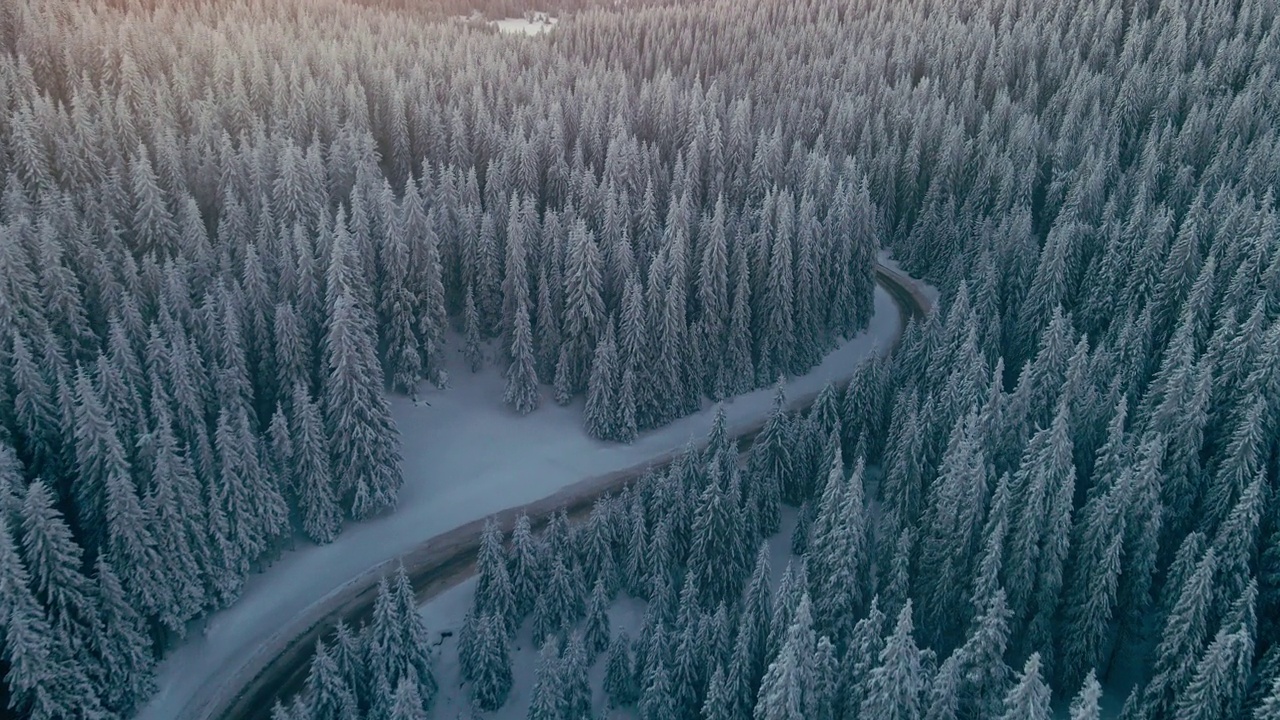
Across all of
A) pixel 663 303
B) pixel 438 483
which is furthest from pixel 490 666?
pixel 663 303

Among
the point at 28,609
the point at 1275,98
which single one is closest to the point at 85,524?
the point at 28,609

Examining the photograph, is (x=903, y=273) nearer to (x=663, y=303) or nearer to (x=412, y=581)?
(x=663, y=303)

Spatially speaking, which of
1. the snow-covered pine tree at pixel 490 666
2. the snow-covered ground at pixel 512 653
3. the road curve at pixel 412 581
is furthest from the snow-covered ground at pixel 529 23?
the snow-covered pine tree at pixel 490 666

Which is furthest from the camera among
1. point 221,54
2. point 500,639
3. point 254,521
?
point 221,54

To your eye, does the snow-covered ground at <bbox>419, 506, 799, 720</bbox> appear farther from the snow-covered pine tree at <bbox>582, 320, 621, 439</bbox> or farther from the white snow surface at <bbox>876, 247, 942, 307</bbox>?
the white snow surface at <bbox>876, 247, 942, 307</bbox>

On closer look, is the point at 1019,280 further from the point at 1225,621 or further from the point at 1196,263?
the point at 1225,621

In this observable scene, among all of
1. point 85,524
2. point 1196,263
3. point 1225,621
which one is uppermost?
point 1196,263

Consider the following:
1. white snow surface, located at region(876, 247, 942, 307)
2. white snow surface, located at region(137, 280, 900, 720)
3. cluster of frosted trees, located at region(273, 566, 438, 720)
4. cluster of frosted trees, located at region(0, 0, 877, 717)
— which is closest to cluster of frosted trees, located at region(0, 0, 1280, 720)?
cluster of frosted trees, located at region(0, 0, 877, 717)
